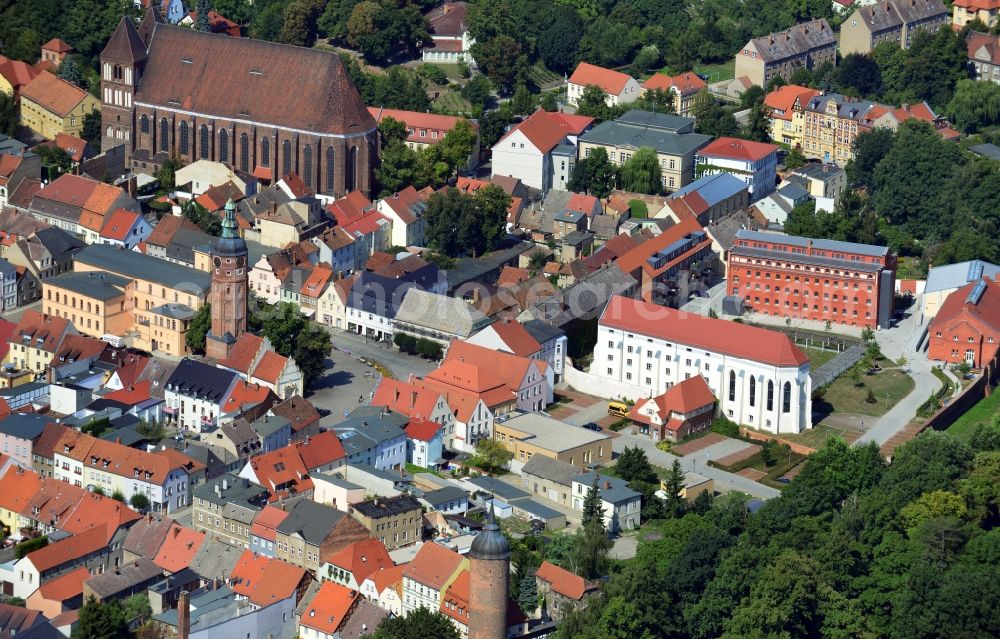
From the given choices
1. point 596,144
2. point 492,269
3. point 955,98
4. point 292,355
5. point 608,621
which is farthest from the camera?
point 955,98

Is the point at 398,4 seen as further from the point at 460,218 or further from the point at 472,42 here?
the point at 460,218

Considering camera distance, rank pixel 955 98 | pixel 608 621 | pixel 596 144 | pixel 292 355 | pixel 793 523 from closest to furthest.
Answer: pixel 608 621 → pixel 793 523 → pixel 292 355 → pixel 596 144 → pixel 955 98

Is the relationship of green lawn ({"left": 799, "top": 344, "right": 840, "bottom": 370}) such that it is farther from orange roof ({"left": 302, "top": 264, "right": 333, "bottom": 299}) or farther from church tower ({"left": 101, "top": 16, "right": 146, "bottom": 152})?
church tower ({"left": 101, "top": 16, "right": 146, "bottom": 152})

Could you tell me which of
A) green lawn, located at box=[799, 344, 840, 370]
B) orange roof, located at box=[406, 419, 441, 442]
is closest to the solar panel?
green lawn, located at box=[799, 344, 840, 370]

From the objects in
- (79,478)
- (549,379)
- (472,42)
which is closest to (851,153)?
(472,42)

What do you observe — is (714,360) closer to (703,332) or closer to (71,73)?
(703,332)

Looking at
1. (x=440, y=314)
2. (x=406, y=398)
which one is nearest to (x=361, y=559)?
(x=406, y=398)

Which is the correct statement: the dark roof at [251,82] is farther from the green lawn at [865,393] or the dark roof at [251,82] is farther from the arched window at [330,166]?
the green lawn at [865,393]
